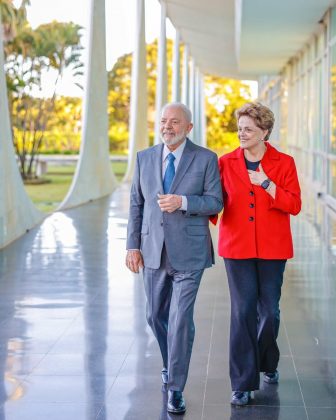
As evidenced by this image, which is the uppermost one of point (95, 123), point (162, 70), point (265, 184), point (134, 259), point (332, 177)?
point (162, 70)

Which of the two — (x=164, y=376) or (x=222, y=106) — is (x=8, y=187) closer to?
(x=164, y=376)

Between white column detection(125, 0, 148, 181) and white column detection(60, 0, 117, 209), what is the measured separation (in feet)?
18.7

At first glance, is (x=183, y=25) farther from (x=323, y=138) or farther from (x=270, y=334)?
(x=270, y=334)

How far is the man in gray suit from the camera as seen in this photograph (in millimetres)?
4406

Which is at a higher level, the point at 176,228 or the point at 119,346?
the point at 176,228

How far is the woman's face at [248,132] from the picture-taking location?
4.47 m

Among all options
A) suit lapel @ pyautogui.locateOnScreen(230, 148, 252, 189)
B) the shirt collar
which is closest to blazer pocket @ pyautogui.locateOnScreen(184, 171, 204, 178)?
the shirt collar

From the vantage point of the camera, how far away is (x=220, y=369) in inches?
204

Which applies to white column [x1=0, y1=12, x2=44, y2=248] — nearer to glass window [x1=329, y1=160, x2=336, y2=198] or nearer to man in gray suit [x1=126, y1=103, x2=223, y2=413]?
man in gray suit [x1=126, y1=103, x2=223, y2=413]

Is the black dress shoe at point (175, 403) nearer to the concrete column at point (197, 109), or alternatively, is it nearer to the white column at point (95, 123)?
the white column at point (95, 123)

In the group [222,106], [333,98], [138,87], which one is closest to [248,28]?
[333,98]

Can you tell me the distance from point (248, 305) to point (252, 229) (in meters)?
0.38

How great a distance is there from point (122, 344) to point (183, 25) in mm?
30485

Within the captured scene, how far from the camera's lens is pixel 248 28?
20.5 meters
